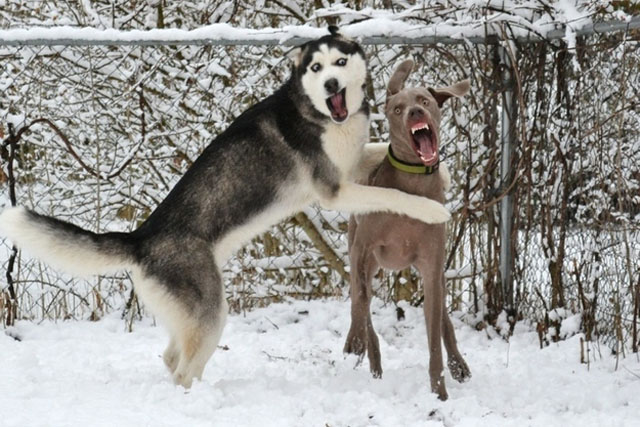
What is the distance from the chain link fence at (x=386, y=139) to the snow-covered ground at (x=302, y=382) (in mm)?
355

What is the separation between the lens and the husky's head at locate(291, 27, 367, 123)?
11.7ft

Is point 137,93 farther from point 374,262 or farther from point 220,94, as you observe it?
point 374,262

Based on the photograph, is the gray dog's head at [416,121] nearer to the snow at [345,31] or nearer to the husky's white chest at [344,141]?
the husky's white chest at [344,141]

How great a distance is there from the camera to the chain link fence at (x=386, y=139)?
4047 mm

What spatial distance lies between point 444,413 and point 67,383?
1.73 metres

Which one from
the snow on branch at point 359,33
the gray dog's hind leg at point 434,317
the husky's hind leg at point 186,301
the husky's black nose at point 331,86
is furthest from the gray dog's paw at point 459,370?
the snow on branch at point 359,33

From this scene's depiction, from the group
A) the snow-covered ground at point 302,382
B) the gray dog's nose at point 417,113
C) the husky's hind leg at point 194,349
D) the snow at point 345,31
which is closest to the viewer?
the snow-covered ground at point 302,382

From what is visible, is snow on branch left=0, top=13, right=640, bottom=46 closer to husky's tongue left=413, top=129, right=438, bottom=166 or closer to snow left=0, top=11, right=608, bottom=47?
snow left=0, top=11, right=608, bottom=47

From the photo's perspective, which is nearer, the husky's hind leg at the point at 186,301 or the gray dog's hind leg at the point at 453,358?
the husky's hind leg at the point at 186,301

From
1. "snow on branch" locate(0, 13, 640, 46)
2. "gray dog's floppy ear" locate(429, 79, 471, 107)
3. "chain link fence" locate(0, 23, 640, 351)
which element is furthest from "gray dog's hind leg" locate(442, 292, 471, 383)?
"snow on branch" locate(0, 13, 640, 46)

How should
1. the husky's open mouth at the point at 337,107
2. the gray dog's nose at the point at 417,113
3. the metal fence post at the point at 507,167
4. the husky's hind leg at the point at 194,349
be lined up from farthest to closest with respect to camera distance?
1. the metal fence post at the point at 507,167
2. the husky's open mouth at the point at 337,107
3. the husky's hind leg at the point at 194,349
4. the gray dog's nose at the point at 417,113

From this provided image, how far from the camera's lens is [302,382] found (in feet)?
12.0

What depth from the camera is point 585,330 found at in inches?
164

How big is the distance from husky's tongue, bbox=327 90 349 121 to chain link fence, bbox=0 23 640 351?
121cm
